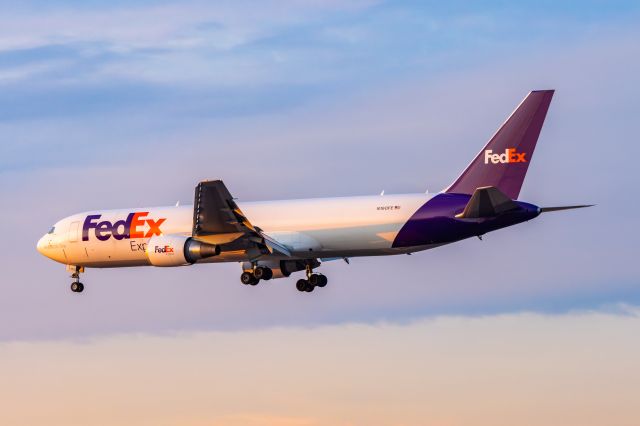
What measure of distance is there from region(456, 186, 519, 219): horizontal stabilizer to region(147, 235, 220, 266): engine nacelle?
426 inches

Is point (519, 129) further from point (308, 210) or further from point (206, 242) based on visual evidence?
point (206, 242)

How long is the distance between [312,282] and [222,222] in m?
6.79

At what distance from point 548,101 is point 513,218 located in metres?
5.37

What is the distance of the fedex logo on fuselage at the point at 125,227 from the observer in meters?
60.8

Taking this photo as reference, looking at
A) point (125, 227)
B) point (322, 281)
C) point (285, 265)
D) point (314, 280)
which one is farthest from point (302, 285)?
point (125, 227)

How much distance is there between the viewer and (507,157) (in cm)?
5572

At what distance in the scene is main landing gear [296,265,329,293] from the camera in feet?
204

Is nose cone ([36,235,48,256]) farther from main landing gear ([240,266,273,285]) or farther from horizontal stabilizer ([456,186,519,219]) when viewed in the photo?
horizontal stabilizer ([456,186,519,219])

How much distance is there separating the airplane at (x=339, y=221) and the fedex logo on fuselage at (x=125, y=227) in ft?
0.17

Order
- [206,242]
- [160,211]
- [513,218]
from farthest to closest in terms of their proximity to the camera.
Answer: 1. [160,211]
2. [206,242]
3. [513,218]

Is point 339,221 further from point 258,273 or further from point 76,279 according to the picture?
point 76,279

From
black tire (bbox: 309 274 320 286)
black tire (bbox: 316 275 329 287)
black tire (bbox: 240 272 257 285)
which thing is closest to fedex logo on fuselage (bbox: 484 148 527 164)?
black tire (bbox: 316 275 329 287)

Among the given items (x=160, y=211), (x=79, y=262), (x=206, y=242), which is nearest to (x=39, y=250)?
(x=79, y=262)

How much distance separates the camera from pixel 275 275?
6212cm
